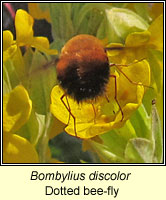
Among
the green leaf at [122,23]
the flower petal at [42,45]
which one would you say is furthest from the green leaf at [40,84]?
the green leaf at [122,23]

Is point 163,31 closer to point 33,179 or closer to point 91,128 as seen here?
point 91,128

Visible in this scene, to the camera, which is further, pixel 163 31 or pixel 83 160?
pixel 83 160

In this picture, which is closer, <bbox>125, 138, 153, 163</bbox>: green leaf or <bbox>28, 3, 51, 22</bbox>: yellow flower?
<bbox>125, 138, 153, 163</bbox>: green leaf

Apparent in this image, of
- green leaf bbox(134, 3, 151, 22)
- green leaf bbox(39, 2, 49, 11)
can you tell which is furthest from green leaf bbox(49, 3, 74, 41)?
green leaf bbox(134, 3, 151, 22)

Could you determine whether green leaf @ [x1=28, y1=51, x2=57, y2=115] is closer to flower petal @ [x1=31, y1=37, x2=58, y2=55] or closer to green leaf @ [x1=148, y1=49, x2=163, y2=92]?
flower petal @ [x1=31, y1=37, x2=58, y2=55]

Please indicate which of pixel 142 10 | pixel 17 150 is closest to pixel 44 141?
pixel 17 150

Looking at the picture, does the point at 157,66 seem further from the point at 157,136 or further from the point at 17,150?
the point at 17,150

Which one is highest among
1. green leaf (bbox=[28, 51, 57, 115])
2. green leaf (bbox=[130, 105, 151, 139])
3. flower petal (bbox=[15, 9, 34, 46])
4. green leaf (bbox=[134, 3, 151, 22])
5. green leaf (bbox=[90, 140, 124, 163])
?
green leaf (bbox=[134, 3, 151, 22])

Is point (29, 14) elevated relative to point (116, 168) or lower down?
elevated

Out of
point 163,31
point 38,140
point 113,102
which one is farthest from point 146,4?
point 38,140
